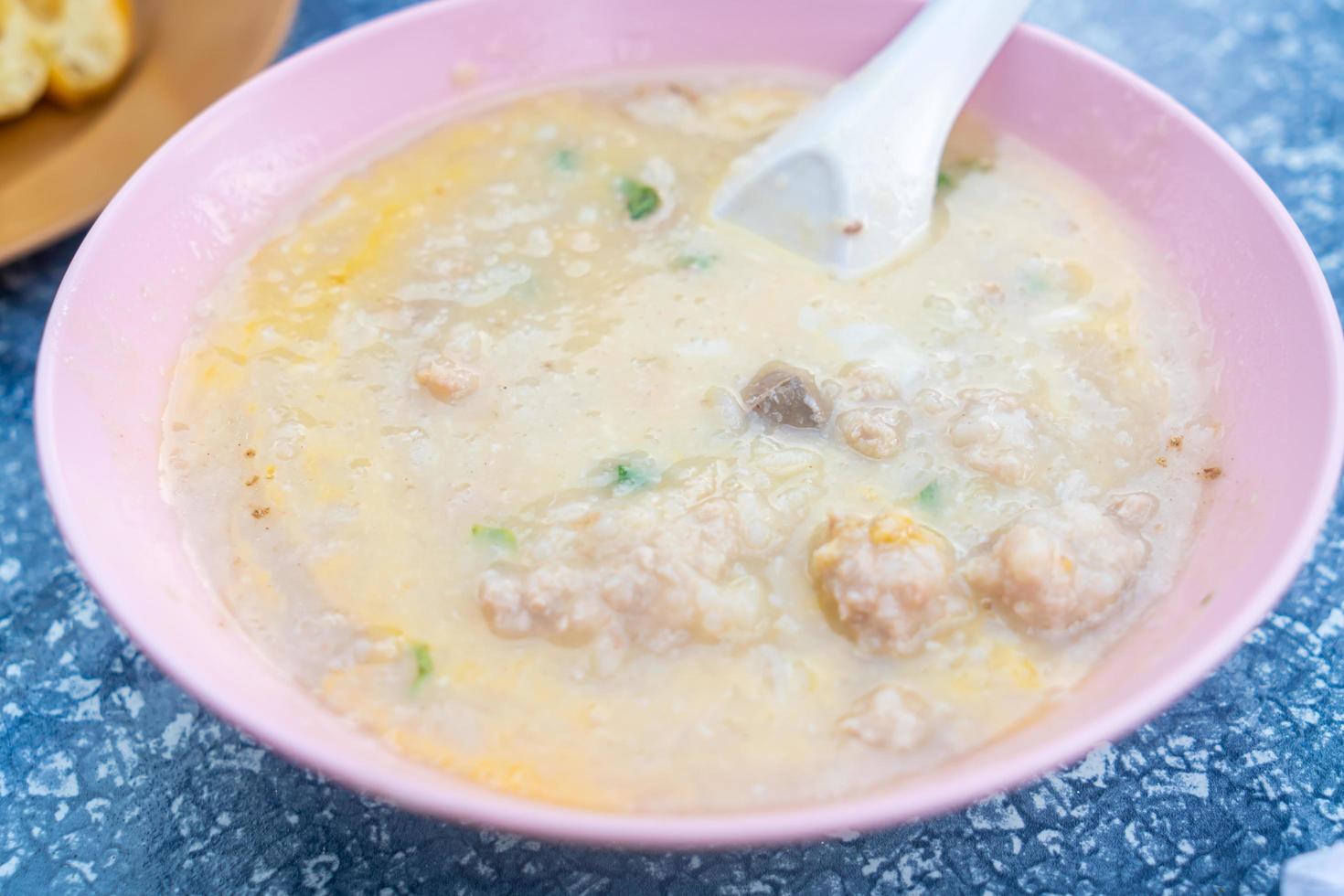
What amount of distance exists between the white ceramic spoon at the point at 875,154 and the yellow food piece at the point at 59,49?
116 cm

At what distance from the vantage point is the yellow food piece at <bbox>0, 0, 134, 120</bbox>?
198 centimetres

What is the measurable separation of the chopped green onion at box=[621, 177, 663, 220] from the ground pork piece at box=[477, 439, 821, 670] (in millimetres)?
515

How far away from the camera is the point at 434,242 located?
172 centimetres

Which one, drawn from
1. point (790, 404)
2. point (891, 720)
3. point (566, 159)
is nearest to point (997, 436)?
point (790, 404)

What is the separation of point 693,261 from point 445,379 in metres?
0.41

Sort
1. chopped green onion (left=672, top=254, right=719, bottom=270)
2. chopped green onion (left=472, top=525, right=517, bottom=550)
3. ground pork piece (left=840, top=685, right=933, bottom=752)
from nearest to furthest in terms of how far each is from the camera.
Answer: ground pork piece (left=840, top=685, right=933, bottom=752)
chopped green onion (left=472, top=525, right=517, bottom=550)
chopped green onion (left=672, top=254, right=719, bottom=270)

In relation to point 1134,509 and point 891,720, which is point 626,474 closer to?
point 891,720

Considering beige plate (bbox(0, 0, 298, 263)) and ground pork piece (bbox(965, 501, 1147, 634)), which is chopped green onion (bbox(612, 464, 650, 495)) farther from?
beige plate (bbox(0, 0, 298, 263))

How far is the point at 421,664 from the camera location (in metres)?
1.27

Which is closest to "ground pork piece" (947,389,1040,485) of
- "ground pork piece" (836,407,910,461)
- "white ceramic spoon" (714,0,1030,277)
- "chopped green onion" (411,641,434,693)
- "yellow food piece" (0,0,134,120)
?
"ground pork piece" (836,407,910,461)

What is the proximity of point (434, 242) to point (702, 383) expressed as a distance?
1.60 ft

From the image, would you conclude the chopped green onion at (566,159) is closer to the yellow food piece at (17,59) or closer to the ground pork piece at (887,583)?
the ground pork piece at (887,583)

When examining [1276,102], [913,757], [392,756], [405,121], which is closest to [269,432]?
[392,756]

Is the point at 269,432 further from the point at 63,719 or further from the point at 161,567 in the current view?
the point at 63,719
